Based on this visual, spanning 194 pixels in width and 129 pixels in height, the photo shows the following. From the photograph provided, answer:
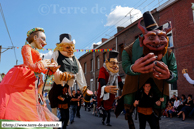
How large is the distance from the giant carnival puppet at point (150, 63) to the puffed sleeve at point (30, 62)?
1357 millimetres

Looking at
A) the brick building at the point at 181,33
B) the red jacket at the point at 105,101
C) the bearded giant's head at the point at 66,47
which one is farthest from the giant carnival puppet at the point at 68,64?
the brick building at the point at 181,33

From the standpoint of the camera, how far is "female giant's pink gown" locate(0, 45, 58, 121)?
231 cm

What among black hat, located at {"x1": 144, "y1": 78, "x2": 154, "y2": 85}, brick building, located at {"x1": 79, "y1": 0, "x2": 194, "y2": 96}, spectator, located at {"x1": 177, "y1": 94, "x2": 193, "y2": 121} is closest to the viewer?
black hat, located at {"x1": 144, "y1": 78, "x2": 154, "y2": 85}

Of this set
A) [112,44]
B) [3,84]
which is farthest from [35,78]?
[112,44]

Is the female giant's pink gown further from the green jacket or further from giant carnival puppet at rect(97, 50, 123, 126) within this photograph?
giant carnival puppet at rect(97, 50, 123, 126)

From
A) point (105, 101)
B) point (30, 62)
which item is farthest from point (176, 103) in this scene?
point (30, 62)

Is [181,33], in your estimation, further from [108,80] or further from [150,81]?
[150,81]

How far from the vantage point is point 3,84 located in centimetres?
249

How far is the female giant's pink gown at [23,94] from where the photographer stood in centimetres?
231

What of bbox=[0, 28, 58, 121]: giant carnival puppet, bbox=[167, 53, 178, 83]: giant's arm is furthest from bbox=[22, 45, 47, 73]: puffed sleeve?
bbox=[167, 53, 178, 83]: giant's arm

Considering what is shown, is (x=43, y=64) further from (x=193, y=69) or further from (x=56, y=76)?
(x=193, y=69)

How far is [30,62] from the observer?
2.68 metres

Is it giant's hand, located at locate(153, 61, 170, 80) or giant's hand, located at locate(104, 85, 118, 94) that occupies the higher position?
giant's hand, located at locate(153, 61, 170, 80)

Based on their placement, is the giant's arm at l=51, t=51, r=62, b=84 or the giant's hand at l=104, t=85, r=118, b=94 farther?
the giant's hand at l=104, t=85, r=118, b=94
